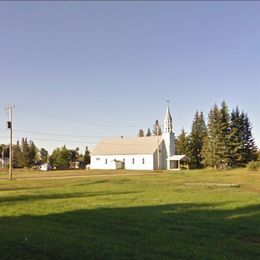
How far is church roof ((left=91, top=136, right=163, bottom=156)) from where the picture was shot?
291 feet

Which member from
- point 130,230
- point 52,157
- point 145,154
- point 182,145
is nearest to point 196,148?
point 182,145

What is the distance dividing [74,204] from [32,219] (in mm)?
5174

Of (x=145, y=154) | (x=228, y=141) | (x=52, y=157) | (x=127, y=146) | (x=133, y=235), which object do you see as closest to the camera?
(x=133, y=235)

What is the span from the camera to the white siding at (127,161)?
8669 cm

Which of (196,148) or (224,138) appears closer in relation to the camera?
(224,138)

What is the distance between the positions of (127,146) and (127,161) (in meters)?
4.00

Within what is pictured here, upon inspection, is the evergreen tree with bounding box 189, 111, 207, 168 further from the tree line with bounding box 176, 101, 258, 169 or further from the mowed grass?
the mowed grass

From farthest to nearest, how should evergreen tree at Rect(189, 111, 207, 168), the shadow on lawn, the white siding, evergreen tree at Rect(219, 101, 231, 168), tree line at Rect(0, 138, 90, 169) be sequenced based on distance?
tree line at Rect(0, 138, 90, 169) < evergreen tree at Rect(189, 111, 207, 168) < the white siding < evergreen tree at Rect(219, 101, 231, 168) < the shadow on lawn

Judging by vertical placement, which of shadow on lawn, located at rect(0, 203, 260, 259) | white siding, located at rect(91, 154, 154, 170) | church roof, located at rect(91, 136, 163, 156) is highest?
church roof, located at rect(91, 136, 163, 156)

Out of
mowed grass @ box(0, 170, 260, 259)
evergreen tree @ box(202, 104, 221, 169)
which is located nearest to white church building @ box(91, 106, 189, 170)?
evergreen tree @ box(202, 104, 221, 169)

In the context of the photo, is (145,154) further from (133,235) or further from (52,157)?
(133,235)

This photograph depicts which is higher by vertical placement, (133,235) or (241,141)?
(241,141)

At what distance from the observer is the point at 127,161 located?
91.9m

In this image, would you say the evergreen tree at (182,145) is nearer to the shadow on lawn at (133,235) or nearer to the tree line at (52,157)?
the tree line at (52,157)
